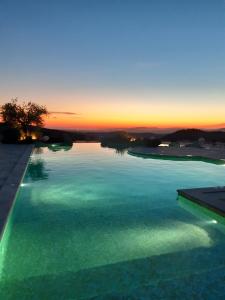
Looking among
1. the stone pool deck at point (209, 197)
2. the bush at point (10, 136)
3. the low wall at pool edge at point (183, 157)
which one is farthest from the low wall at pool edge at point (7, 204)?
the bush at point (10, 136)

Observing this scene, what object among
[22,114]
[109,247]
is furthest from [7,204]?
[22,114]

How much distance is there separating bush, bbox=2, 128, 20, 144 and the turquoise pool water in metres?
20.4

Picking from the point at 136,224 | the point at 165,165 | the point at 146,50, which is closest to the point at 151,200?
the point at 136,224

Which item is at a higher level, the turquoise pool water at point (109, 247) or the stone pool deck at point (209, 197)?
the stone pool deck at point (209, 197)

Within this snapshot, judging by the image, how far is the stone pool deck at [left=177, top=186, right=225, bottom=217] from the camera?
546cm

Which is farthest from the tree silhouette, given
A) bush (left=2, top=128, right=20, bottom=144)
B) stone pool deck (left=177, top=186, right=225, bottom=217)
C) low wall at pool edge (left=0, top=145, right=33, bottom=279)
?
stone pool deck (left=177, top=186, right=225, bottom=217)

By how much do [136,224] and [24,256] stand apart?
2632 millimetres

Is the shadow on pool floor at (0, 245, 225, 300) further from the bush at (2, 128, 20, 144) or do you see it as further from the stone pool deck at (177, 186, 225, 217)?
the bush at (2, 128, 20, 144)

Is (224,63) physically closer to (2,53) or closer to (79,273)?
(2,53)

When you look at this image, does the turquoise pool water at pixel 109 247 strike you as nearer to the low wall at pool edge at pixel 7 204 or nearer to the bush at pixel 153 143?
the low wall at pool edge at pixel 7 204

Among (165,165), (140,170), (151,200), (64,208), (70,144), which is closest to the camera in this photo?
(64,208)

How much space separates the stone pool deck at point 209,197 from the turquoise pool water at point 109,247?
1.04ft

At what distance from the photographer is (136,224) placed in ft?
17.8

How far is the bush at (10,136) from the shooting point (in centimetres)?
2652
